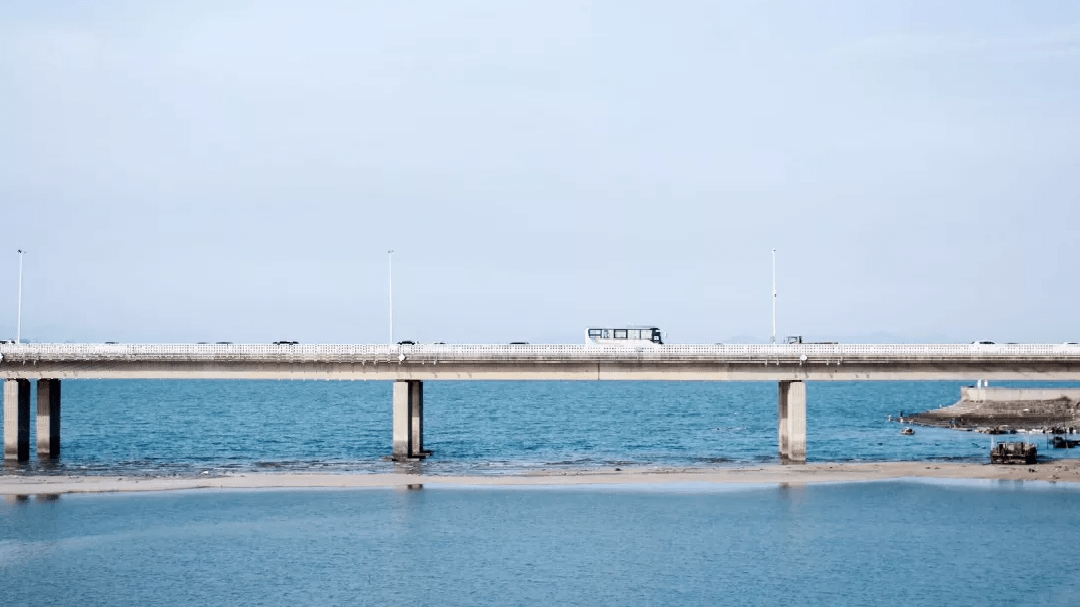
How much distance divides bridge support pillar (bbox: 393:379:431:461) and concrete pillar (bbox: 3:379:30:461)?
27.6m

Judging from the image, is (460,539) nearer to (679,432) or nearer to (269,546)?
(269,546)

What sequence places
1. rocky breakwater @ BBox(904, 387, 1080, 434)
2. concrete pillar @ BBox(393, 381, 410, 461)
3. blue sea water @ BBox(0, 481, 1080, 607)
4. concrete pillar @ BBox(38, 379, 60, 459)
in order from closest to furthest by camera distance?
blue sea water @ BBox(0, 481, 1080, 607) → concrete pillar @ BBox(393, 381, 410, 461) → concrete pillar @ BBox(38, 379, 60, 459) → rocky breakwater @ BBox(904, 387, 1080, 434)

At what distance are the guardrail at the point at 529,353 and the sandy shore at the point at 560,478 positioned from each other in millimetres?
7637

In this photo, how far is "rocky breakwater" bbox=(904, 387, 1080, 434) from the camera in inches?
5010

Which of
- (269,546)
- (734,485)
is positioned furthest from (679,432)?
(269,546)

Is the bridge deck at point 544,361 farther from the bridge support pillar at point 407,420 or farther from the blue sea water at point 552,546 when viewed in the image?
the blue sea water at point 552,546

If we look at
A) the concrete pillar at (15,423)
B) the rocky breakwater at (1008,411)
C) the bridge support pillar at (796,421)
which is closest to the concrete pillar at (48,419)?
the concrete pillar at (15,423)

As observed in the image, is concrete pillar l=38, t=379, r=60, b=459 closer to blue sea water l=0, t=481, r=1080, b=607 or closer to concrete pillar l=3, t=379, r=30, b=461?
concrete pillar l=3, t=379, r=30, b=461

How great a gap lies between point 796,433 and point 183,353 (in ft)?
145

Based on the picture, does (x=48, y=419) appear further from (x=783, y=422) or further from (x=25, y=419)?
(x=783, y=422)

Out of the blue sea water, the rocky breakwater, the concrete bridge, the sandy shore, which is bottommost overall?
the blue sea water

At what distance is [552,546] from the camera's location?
177ft

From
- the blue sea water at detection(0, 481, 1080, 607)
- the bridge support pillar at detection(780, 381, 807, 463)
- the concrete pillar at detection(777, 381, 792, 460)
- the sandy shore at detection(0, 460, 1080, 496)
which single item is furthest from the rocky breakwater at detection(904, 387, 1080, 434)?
the blue sea water at detection(0, 481, 1080, 607)

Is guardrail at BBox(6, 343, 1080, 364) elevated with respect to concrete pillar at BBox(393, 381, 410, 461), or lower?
elevated
